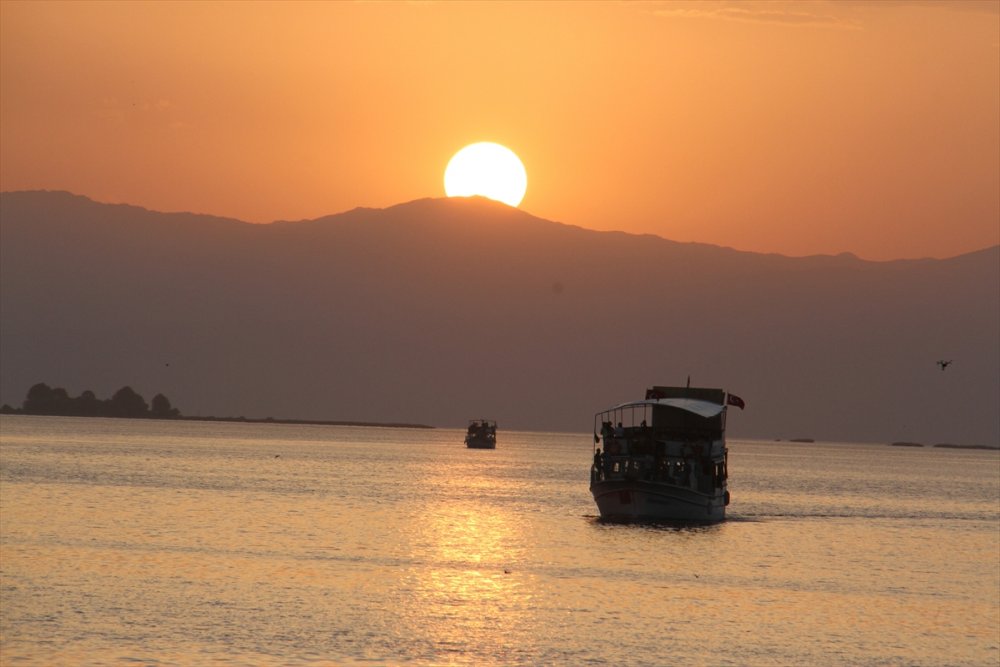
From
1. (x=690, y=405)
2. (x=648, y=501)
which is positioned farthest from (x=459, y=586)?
(x=690, y=405)

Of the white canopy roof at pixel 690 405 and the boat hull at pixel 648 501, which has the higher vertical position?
the white canopy roof at pixel 690 405

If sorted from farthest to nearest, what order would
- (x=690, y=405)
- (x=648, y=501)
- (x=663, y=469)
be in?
(x=690, y=405)
(x=663, y=469)
(x=648, y=501)

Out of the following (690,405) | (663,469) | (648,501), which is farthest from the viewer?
(690,405)

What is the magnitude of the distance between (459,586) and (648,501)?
3709cm

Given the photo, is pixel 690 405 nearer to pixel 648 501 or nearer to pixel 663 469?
pixel 663 469

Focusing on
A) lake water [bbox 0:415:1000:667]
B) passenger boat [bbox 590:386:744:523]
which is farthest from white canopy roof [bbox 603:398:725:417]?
lake water [bbox 0:415:1000:667]

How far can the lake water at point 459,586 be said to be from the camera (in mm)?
51875

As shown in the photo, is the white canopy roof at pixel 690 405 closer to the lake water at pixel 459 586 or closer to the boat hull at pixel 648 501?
the boat hull at pixel 648 501

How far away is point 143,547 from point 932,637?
44263 millimetres

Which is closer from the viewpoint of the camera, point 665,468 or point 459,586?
point 459,586

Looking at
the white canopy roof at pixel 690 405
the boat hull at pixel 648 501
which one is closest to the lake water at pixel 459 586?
the boat hull at pixel 648 501

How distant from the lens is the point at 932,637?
61.1 metres

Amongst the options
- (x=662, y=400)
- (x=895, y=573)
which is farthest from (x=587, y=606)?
(x=662, y=400)

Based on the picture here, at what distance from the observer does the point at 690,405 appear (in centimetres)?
11031
